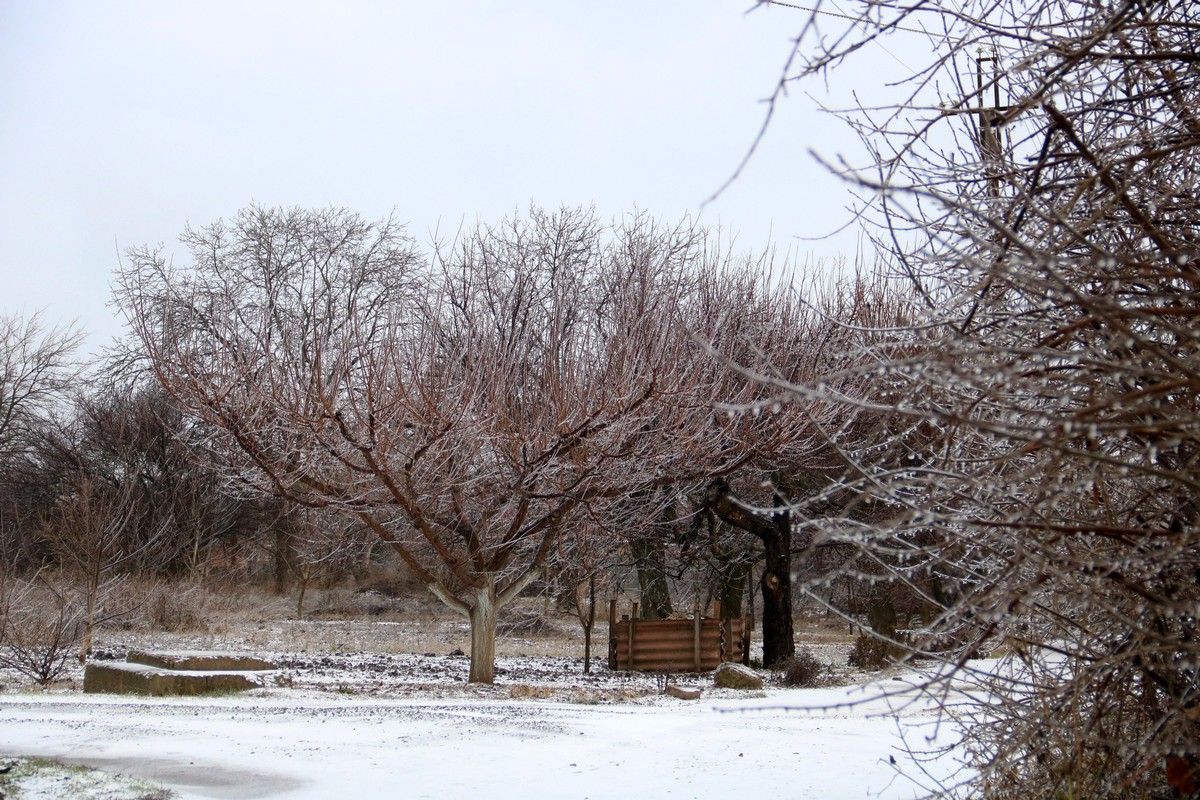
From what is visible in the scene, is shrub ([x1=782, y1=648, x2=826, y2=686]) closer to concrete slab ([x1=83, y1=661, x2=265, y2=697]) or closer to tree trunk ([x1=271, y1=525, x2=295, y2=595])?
concrete slab ([x1=83, y1=661, x2=265, y2=697])

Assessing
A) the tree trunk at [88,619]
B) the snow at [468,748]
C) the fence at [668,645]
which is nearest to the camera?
the snow at [468,748]

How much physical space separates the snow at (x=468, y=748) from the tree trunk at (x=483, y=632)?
278cm

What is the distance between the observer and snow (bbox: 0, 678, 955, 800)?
18.7 ft

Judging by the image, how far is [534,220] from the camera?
2183cm

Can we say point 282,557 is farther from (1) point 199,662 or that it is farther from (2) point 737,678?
(2) point 737,678

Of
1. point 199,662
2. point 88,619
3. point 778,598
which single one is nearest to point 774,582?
point 778,598

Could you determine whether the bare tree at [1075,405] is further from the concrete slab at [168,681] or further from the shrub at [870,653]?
the shrub at [870,653]

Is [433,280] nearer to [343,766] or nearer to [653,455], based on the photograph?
[653,455]

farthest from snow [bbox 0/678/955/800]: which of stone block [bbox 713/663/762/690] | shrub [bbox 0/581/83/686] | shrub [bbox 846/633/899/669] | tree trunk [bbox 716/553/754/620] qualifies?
tree trunk [bbox 716/553/754/620]

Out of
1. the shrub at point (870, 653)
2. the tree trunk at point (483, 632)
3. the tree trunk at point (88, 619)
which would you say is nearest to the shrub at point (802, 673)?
the shrub at point (870, 653)

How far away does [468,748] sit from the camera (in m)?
6.95

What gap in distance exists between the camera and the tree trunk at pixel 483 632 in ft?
42.2

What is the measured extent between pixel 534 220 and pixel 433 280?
13.2 feet

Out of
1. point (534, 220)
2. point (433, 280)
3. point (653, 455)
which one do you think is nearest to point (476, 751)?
point (653, 455)
